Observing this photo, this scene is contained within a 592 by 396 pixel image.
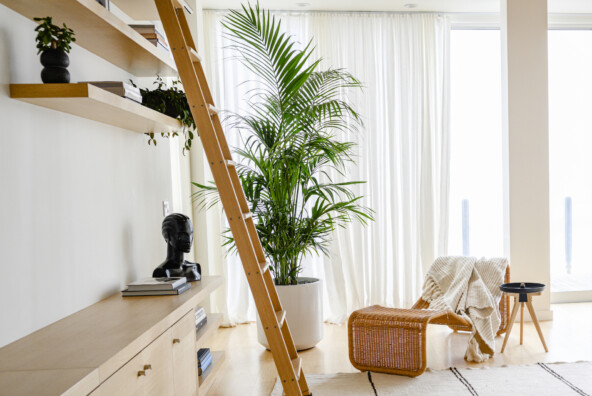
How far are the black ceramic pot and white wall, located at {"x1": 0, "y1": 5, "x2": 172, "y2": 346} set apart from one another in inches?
3.2

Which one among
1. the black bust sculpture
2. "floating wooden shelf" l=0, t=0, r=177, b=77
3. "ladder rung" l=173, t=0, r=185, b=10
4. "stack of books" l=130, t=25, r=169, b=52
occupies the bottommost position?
the black bust sculpture

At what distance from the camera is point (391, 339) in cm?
335

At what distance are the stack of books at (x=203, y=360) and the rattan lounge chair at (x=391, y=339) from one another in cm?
95

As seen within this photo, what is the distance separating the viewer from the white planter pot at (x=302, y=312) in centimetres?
382

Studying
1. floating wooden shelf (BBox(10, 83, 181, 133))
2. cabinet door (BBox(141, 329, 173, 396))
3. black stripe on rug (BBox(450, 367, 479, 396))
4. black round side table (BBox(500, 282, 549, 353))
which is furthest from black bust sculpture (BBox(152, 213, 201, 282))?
black round side table (BBox(500, 282, 549, 353))

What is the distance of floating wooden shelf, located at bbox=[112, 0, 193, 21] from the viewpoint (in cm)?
262

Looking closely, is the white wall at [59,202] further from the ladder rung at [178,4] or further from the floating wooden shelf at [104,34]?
the ladder rung at [178,4]

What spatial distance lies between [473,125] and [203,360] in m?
3.50

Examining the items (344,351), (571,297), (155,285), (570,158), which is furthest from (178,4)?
(571,297)

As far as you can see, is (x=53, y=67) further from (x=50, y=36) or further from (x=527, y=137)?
(x=527, y=137)

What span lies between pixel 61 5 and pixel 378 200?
3.51 metres

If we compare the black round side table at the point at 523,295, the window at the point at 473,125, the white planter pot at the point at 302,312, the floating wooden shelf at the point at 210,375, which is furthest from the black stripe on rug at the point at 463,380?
the window at the point at 473,125

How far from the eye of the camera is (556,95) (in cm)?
528

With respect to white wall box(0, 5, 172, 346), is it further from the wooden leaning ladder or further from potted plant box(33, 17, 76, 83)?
the wooden leaning ladder
